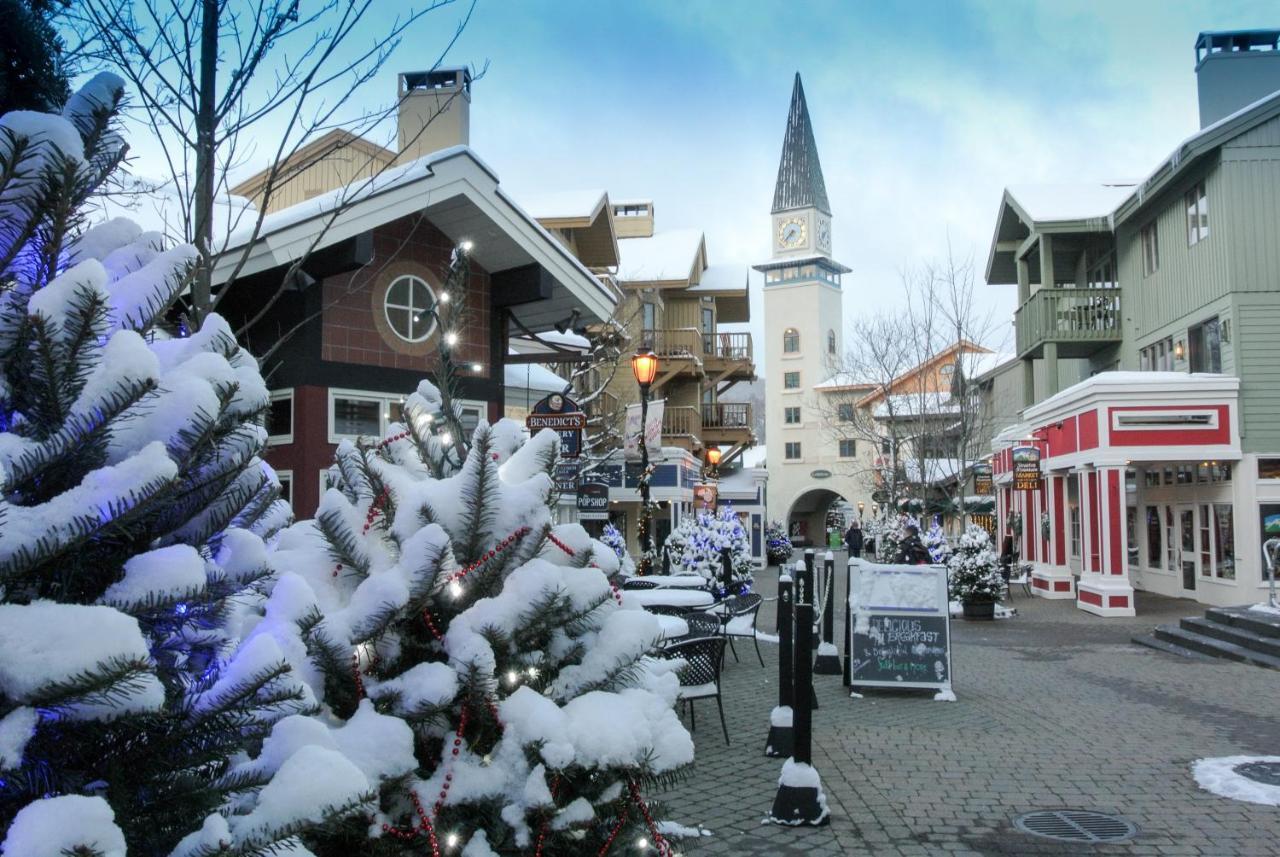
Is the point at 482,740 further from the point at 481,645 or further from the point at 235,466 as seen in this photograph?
the point at 235,466

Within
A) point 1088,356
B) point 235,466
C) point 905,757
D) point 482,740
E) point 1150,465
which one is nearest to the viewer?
point 235,466

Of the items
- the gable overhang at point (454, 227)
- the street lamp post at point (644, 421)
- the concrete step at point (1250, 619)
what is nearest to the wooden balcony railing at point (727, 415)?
the street lamp post at point (644, 421)

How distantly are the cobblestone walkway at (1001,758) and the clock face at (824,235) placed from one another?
67.2m

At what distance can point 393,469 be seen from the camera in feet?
8.63

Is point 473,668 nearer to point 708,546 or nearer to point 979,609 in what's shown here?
point 708,546

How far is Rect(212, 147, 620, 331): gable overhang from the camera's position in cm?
1019

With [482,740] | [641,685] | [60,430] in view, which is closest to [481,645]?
[482,740]

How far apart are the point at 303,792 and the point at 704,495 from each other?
3079 centimetres

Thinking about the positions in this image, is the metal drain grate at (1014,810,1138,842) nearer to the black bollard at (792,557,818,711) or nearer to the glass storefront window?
the black bollard at (792,557,818,711)

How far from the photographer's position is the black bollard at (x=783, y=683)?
7.12 meters

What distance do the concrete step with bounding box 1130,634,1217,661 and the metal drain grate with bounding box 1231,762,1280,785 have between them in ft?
21.3

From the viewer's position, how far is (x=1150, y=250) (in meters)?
22.8

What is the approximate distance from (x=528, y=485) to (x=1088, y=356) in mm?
27267

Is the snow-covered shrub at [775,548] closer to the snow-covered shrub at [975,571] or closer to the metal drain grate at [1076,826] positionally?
the snow-covered shrub at [975,571]
